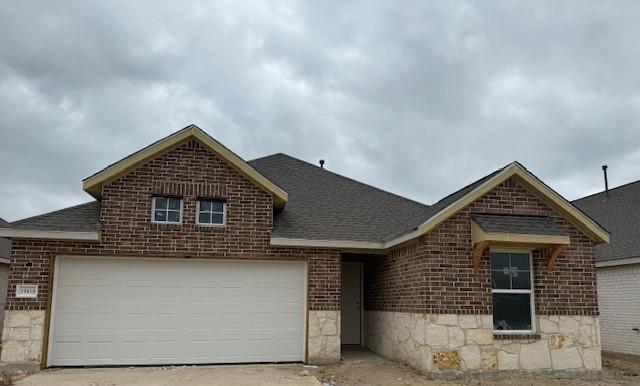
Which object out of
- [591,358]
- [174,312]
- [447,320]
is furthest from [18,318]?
[591,358]

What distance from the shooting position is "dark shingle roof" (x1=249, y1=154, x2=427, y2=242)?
11836mm

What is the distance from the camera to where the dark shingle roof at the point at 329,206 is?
38.8ft

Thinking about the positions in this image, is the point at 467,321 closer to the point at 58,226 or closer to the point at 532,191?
the point at 532,191

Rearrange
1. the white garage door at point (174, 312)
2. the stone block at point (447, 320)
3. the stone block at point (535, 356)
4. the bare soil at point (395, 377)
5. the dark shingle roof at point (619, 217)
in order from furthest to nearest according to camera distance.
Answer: the dark shingle roof at point (619, 217) → the white garage door at point (174, 312) → the stone block at point (535, 356) → the stone block at point (447, 320) → the bare soil at point (395, 377)

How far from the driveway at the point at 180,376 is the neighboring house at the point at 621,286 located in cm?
922

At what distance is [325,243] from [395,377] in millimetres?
3142

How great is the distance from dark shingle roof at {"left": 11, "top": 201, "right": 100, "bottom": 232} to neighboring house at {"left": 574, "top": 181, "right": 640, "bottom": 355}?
13.2 m

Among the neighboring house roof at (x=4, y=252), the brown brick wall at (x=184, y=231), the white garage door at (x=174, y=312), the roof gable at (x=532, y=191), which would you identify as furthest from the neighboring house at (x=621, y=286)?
the neighboring house roof at (x=4, y=252)

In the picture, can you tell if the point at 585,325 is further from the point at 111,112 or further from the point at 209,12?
the point at 111,112

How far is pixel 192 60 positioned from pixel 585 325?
35.8 feet

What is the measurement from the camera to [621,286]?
46.6 ft

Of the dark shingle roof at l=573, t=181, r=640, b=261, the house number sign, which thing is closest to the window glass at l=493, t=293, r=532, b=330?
the dark shingle roof at l=573, t=181, r=640, b=261

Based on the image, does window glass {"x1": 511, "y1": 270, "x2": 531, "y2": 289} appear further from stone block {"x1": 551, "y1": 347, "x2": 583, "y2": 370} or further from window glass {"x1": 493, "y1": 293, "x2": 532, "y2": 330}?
stone block {"x1": 551, "y1": 347, "x2": 583, "y2": 370}

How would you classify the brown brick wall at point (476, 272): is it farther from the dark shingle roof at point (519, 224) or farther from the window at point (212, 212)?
the window at point (212, 212)
